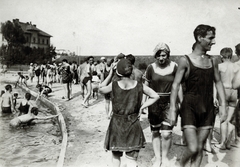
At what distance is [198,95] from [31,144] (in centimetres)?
513

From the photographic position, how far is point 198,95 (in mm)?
3209

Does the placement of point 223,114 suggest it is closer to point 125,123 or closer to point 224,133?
point 125,123

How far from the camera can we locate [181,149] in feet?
16.6

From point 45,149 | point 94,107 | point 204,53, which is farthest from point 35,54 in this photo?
point 204,53

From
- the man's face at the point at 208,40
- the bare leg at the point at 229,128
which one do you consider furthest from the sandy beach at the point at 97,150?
the man's face at the point at 208,40

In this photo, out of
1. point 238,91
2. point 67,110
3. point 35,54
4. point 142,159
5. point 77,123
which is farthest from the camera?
point 35,54

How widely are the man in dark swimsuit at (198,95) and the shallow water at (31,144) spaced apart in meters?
3.11

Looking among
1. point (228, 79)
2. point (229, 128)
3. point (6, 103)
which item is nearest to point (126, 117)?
point (228, 79)

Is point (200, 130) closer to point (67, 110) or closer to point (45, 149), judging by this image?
point (45, 149)

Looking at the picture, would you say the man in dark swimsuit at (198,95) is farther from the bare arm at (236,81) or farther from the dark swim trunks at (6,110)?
the dark swim trunks at (6,110)

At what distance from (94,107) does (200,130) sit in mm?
7423

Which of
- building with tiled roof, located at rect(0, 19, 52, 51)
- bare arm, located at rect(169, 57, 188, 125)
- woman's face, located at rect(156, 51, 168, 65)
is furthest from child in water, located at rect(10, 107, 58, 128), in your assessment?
building with tiled roof, located at rect(0, 19, 52, 51)

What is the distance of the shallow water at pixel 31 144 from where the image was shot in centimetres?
542

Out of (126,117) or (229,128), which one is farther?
(229,128)
